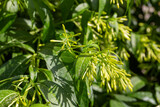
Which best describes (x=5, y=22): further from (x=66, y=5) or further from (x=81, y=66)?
(x=81, y=66)

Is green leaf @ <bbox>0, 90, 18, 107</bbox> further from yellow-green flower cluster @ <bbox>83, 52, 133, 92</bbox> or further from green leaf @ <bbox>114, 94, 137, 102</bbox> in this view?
green leaf @ <bbox>114, 94, 137, 102</bbox>

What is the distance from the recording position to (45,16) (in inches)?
43.5

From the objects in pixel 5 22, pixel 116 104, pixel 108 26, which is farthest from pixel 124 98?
pixel 5 22

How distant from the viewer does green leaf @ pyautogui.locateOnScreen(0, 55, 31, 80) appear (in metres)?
1.07

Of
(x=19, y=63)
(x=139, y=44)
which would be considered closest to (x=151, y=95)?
(x=139, y=44)

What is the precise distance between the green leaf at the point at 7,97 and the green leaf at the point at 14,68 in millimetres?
196

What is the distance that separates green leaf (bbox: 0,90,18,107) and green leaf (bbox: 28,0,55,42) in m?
0.37

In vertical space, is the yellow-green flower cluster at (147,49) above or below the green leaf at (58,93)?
above

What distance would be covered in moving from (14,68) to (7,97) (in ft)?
0.80

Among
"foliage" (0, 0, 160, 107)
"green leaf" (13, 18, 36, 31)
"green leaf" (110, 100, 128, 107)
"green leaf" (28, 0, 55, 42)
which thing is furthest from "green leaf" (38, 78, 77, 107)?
"green leaf" (110, 100, 128, 107)

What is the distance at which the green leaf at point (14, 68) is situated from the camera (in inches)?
42.1

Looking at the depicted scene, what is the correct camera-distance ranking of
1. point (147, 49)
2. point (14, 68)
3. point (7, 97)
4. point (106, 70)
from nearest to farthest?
point (7, 97), point (106, 70), point (14, 68), point (147, 49)

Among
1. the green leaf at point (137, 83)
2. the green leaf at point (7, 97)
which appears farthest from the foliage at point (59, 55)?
the green leaf at point (137, 83)

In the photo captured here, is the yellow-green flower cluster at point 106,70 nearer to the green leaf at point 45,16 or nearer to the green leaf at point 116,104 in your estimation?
the green leaf at point 45,16
